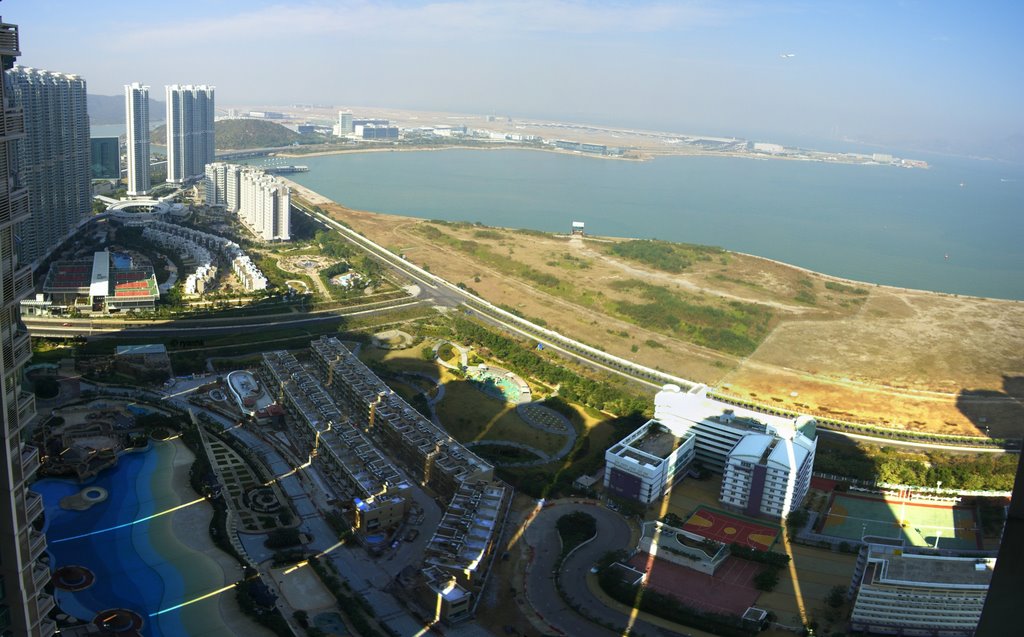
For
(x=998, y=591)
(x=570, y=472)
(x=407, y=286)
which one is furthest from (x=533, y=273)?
(x=998, y=591)

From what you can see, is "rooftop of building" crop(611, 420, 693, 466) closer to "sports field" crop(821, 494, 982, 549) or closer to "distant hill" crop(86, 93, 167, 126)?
"sports field" crop(821, 494, 982, 549)

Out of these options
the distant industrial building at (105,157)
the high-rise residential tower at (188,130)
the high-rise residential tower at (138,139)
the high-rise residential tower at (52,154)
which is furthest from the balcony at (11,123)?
the high-rise residential tower at (188,130)

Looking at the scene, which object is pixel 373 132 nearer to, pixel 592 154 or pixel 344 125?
pixel 344 125

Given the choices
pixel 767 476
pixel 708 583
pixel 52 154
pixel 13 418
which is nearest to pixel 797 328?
pixel 767 476

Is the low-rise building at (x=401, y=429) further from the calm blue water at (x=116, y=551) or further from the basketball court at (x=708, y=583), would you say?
the calm blue water at (x=116, y=551)

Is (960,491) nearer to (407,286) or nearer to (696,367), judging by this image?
(696,367)
